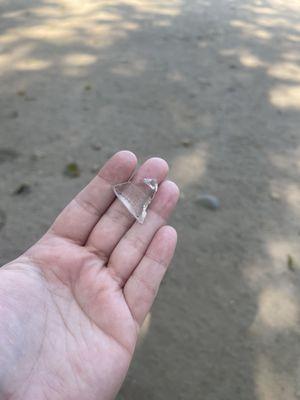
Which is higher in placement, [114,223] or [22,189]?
[114,223]

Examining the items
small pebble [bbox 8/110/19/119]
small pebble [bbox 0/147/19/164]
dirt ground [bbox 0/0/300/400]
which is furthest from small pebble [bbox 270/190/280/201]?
small pebble [bbox 8/110/19/119]

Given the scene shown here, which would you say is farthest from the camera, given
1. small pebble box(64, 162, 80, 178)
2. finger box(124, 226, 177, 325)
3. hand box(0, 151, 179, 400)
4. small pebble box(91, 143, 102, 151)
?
small pebble box(91, 143, 102, 151)

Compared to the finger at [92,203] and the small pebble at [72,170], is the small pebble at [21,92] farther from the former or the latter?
the finger at [92,203]

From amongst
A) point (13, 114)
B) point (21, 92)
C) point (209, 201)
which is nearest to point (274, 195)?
point (209, 201)

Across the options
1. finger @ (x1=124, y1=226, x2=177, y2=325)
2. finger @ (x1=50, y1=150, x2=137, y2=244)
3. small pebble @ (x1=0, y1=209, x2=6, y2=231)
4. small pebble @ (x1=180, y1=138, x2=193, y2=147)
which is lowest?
small pebble @ (x1=0, y1=209, x2=6, y2=231)

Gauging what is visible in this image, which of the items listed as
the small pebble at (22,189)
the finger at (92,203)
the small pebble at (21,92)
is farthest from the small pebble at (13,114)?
the finger at (92,203)

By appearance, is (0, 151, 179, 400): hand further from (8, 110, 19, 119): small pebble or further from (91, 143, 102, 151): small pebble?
(8, 110, 19, 119): small pebble

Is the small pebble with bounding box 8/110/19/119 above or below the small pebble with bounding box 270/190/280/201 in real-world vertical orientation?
above

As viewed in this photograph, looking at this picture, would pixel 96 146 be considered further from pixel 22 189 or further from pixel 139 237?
pixel 139 237

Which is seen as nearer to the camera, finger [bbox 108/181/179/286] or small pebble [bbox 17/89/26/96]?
finger [bbox 108/181/179/286]
